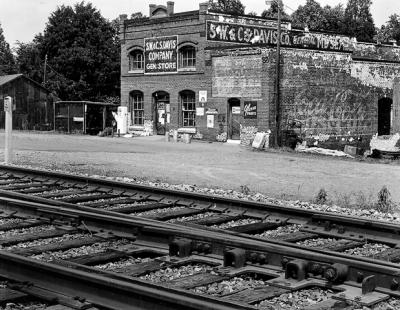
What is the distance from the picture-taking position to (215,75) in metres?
32.4

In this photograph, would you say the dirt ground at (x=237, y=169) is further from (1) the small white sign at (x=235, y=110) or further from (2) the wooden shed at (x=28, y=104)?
(2) the wooden shed at (x=28, y=104)

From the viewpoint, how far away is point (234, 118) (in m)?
31.4

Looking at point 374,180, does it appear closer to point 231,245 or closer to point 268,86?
point 231,245

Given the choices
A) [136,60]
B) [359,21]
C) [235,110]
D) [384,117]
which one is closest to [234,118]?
[235,110]

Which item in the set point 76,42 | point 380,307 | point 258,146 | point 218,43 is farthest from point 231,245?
point 76,42

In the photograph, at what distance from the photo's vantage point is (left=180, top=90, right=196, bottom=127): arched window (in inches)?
1339

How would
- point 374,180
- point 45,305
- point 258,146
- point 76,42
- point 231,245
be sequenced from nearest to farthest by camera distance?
point 45,305 → point 231,245 → point 374,180 → point 258,146 → point 76,42

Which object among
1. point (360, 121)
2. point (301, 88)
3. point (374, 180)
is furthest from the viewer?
point (360, 121)

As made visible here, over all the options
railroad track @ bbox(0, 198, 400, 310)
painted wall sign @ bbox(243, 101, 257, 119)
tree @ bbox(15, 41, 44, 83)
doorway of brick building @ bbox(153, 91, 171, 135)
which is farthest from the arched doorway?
tree @ bbox(15, 41, 44, 83)

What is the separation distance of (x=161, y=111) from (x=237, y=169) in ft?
61.3

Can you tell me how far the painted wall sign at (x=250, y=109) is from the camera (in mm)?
30062

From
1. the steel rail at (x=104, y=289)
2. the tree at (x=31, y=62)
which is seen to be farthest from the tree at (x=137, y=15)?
the steel rail at (x=104, y=289)

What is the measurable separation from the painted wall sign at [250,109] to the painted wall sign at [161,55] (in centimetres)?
635

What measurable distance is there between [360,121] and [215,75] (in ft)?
28.2
